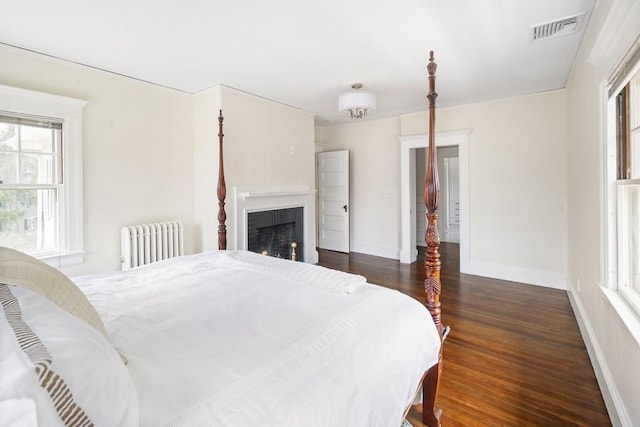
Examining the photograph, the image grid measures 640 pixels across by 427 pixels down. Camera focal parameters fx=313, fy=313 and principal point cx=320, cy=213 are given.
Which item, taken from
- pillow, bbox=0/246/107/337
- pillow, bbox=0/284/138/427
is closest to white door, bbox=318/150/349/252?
pillow, bbox=0/246/107/337

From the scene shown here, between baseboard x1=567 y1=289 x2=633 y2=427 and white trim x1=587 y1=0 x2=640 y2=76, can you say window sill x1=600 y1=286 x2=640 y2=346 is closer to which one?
baseboard x1=567 y1=289 x2=633 y2=427

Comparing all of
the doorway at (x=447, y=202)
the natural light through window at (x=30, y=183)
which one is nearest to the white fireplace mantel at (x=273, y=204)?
the natural light through window at (x=30, y=183)

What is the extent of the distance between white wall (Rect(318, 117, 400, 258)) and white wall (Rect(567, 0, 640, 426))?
2427mm

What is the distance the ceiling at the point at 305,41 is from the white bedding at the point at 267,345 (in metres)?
1.80

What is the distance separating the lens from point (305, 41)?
8.52 ft

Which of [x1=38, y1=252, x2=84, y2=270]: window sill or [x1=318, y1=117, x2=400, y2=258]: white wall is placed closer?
[x1=38, y1=252, x2=84, y2=270]: window sill

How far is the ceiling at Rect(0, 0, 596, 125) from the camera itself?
7.00ft

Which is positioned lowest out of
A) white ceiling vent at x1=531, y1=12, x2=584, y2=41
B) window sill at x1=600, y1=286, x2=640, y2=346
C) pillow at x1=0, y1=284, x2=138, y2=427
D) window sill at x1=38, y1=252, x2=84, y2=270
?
window sill at x1=600, y1=286, x2=640, y2=346

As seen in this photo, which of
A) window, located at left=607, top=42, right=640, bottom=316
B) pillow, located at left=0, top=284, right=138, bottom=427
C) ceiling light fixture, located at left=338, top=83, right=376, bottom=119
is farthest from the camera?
ceiling light fixture, located at left=338, top=83, right=376, bottom=119

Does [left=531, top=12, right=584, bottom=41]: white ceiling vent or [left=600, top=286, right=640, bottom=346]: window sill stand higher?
[left=531, top=12, right=584, bottom=41]: white ceiling vent

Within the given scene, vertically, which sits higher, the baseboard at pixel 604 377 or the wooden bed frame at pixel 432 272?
the wooden bed frame at pixel 432 272

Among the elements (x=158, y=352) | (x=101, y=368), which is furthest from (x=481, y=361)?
(x=101, y=368)

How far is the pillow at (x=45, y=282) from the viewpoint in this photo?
913 millimetres

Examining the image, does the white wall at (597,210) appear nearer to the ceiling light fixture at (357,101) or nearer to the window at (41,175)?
the ceiling light fixture at (357,101)
